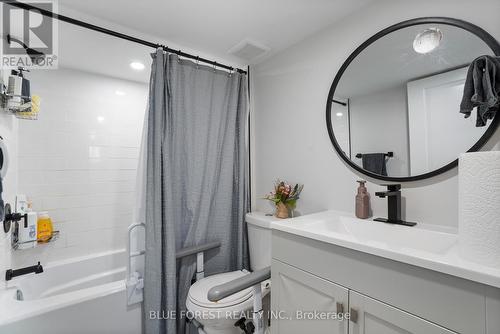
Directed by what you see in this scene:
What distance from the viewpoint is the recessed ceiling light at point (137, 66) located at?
2014mm

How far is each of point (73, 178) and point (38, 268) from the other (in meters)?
0.95

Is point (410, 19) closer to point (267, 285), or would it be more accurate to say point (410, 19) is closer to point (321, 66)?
point (321, 66)

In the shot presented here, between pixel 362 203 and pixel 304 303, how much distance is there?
1.94 ft

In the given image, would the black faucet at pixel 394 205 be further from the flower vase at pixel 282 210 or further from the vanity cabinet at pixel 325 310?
the flower vase at pixel 282 210

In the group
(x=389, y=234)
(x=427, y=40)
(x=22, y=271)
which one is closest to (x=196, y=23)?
(x=427, y=40)

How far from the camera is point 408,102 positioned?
1.12 metres

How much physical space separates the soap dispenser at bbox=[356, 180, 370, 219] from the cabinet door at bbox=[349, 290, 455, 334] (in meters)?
0.49

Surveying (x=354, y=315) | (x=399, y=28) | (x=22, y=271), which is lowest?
(x=22, y=271)

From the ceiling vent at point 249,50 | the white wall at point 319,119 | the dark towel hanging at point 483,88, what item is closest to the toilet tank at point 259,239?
the white wall at point 319,119

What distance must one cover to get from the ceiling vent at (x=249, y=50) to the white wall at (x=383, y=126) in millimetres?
849

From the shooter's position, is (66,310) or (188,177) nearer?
(66,310)

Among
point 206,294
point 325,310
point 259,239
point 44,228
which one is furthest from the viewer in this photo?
point 44,228

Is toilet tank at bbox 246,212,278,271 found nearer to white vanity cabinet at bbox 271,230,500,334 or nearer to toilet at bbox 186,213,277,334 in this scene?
toilet at bbox 186,213,277,334

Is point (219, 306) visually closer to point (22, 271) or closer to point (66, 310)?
point (66, 310)
